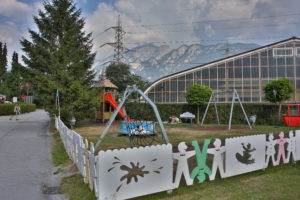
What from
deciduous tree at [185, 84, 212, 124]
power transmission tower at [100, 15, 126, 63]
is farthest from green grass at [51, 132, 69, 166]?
power transmission tower at [100, 15, 126, 63]

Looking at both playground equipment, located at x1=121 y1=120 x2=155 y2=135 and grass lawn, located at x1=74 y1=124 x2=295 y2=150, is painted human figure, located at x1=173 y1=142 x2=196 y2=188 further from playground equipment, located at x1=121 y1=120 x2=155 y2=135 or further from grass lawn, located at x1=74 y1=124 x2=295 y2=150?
grass lawn, located at x1=74 y1=124 x2=295 y2=150

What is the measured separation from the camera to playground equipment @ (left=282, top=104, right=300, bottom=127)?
17938 mm

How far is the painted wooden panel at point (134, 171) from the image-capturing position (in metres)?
3.85

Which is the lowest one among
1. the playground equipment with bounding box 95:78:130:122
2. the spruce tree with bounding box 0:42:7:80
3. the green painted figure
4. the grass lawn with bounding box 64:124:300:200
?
the grass lawn with bounding box 64:124:300:200

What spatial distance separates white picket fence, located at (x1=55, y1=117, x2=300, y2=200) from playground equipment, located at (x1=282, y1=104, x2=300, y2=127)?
14478 mm

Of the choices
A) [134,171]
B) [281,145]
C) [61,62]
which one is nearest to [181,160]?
[134,171]

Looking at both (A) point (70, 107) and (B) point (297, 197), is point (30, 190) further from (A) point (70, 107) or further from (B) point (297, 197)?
(A) point (70, 107)

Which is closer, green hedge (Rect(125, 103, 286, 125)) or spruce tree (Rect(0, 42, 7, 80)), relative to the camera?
green hedge (Rect(125, 103, 286, 125))

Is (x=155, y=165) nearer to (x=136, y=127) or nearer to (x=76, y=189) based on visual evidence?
(x=76, y=189)

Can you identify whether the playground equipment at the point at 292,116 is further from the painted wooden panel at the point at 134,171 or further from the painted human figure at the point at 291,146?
the painted wooden panel at the point at 134,171

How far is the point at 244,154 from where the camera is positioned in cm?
551

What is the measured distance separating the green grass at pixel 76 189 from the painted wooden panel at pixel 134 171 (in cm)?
63

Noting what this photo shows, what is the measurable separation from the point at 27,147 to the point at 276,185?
898cm

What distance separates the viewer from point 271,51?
26.2 meters
